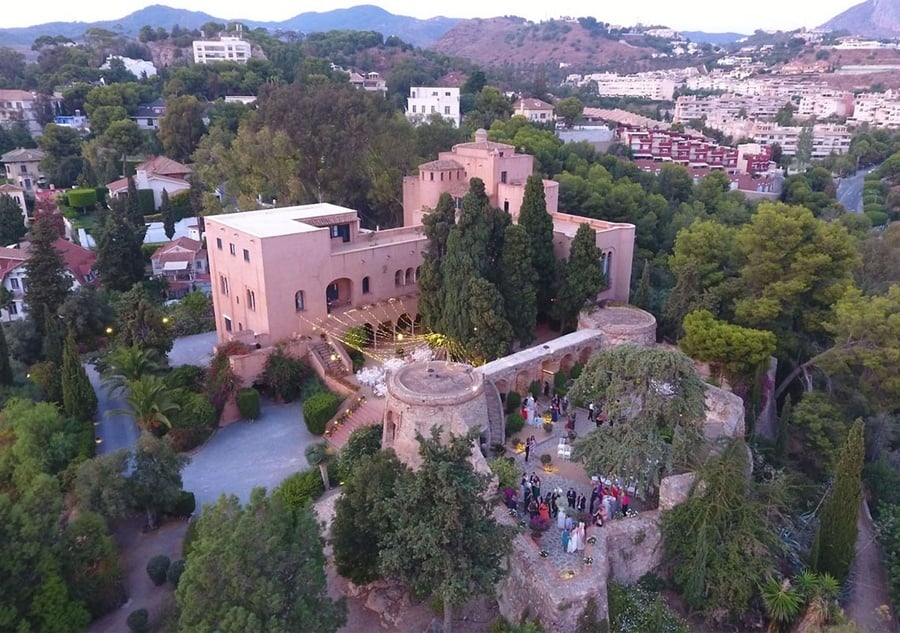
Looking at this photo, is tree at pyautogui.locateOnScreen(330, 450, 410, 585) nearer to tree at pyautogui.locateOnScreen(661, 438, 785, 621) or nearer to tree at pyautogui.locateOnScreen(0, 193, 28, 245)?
tree at pyautogui.locateOnScreen(661, 438, 785, 621)

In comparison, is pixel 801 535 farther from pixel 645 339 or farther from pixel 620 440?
pixel 645 339

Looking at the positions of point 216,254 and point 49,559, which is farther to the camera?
point 216,254

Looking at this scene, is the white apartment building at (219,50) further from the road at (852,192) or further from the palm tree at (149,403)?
the palm tree at (149,403)

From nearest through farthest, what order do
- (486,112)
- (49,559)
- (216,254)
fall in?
(49,559) < (216,254) < (486,112)

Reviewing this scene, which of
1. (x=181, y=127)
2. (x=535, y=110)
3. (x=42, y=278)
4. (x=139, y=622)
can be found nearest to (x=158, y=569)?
(x=139, y=622)

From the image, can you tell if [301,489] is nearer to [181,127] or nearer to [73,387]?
[73,387]

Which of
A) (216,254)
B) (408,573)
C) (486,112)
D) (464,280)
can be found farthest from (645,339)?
(486,112)
